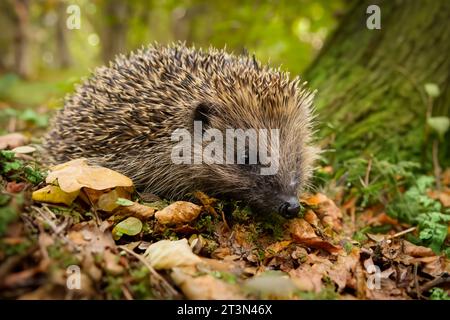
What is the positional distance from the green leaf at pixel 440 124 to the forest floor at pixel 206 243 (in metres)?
0.92

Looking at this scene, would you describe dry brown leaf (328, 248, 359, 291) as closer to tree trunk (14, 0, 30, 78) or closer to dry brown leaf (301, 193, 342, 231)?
dry brown leaf (301, 193, 342, 231)

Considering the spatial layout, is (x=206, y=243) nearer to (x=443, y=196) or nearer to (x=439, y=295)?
(x=439, y=295)

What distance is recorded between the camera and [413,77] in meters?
7.49

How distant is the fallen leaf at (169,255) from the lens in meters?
3.71

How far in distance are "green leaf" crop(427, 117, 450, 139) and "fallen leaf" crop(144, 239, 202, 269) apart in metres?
4.62

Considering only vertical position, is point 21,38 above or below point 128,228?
above

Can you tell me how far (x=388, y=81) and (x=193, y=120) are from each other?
12.8 feet

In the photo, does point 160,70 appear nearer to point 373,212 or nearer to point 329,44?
point 373,212

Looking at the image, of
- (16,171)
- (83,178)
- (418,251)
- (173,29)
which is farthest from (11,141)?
(173,29)

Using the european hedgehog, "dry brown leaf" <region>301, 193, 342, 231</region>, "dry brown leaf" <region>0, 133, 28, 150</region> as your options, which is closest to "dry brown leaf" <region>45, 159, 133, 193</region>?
the european hedgehog

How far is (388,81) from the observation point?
7551 millimetres

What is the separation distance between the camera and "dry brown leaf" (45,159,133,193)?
435cm
